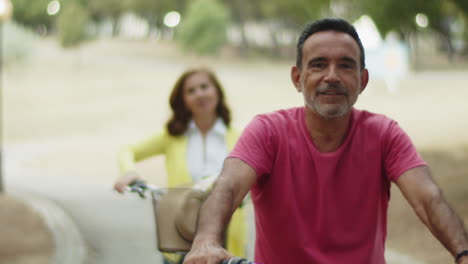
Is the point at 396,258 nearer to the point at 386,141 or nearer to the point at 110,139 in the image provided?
the point at 386,141

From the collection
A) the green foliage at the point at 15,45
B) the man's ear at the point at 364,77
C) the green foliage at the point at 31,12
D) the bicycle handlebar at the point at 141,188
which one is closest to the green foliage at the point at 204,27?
the green foliage at the point at 31,12

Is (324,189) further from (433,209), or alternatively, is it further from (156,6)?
(156,6)

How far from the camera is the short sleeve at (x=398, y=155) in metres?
2.02

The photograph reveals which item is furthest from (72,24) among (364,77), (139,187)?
(364,77)

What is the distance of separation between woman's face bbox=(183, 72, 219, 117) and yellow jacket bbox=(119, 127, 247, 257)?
19cm

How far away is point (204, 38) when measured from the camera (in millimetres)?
52375

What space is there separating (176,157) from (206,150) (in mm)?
205

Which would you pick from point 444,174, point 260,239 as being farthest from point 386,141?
point 444,174

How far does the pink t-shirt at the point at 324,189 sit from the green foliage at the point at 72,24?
51.1 m

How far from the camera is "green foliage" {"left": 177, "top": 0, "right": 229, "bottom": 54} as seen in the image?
5081 centimetres

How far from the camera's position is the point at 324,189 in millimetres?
2006

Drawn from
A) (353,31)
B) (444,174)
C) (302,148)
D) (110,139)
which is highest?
(353,31)

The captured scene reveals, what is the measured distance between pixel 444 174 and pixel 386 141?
37.1ft

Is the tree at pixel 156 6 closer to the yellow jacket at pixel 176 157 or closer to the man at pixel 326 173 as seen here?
the yellow jacket at pixel 176 157
